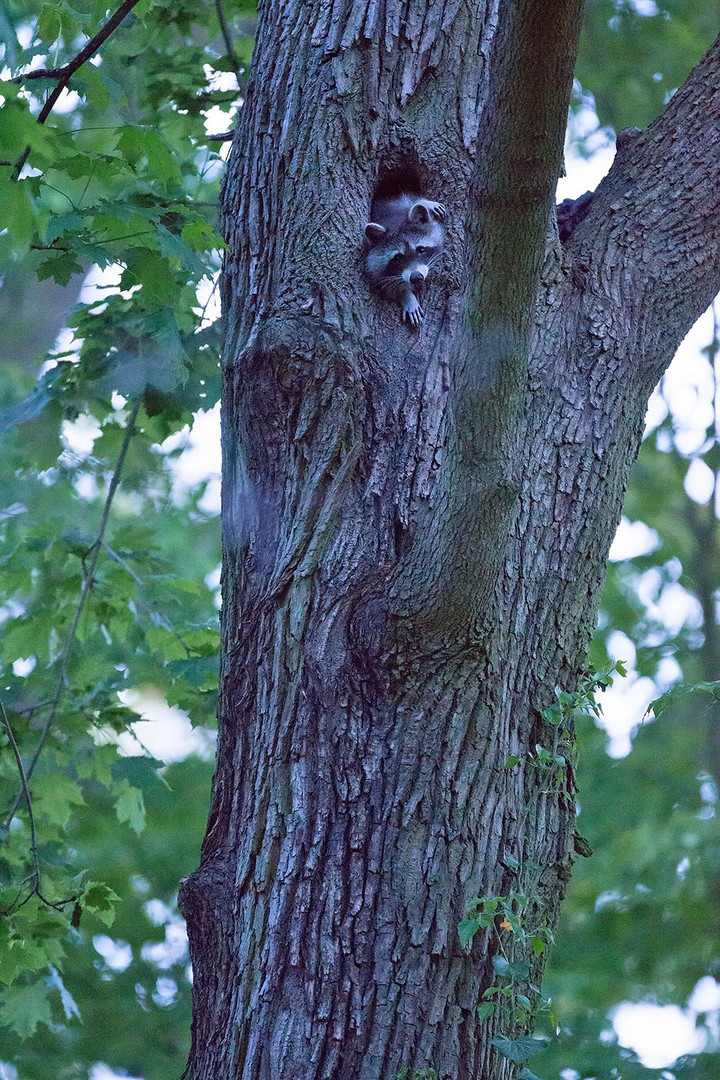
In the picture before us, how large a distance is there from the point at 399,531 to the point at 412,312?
588 millimetres

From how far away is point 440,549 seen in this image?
1.97 meters

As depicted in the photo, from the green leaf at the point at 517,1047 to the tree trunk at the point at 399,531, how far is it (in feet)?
0.07

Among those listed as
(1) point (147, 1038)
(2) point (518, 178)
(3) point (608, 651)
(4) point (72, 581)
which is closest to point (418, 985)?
(2) point (518, 178)

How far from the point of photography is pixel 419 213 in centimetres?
276

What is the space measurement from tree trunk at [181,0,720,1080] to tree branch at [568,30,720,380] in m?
0.02

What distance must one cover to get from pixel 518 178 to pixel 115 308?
89.7 inches

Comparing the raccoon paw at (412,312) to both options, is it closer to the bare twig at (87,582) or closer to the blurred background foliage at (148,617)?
the blurred background foliage at (148,617)

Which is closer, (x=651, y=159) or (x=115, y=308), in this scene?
(x=651, y=159)

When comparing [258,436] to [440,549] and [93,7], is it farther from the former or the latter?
[93,7]

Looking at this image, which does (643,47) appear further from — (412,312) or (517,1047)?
(517,1047)

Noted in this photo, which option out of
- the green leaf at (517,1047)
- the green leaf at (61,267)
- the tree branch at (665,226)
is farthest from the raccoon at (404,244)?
the green leaf at (517,1047)

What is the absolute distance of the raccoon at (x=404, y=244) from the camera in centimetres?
248

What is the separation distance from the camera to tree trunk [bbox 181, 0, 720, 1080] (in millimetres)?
1888

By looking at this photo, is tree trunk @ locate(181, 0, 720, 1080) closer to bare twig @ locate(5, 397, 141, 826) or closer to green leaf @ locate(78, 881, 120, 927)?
green leaf @ locate(78, 881, 120, 927)
